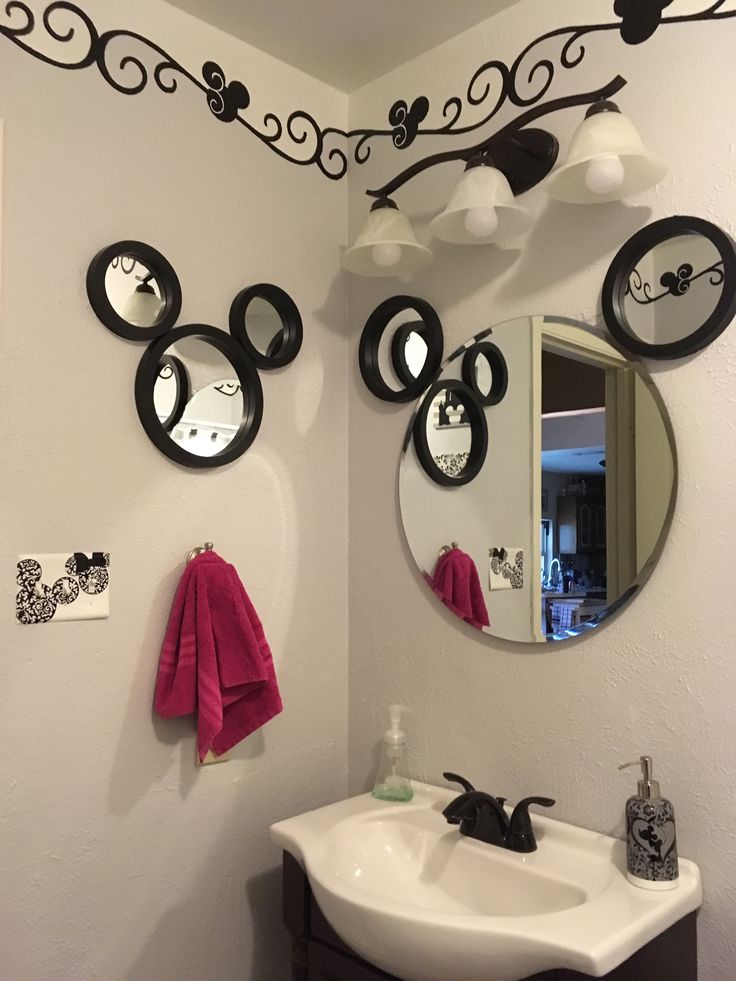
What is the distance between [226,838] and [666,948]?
868 millimetres

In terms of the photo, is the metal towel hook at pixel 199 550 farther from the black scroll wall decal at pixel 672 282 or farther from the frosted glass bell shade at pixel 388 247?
the black scroll wall decal at pixel 672 282

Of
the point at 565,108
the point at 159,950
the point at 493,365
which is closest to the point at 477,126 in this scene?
the point at 565,108

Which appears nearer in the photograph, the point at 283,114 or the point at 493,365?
the point at 493,365

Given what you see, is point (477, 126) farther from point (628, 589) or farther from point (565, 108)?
point (628, 589)

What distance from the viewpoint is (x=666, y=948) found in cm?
126

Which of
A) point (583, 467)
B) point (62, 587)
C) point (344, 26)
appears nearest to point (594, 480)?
point (583, 467)

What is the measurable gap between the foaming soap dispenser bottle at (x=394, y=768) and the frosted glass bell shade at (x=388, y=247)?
93cm

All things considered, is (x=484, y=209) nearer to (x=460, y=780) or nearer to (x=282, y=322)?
(x=282, y=322)

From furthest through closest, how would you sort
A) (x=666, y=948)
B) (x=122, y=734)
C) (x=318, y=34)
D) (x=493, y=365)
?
(x=318, y=34)
(x=493, y=365)
(x=122, y=734)
(x=666, y=948)

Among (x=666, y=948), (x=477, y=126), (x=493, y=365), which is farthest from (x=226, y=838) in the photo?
(x=477, y=126)

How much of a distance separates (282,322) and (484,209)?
1.80ft

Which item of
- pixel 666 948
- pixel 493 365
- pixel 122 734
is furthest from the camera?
pixel 493 365

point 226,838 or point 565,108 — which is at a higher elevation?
point 565,108

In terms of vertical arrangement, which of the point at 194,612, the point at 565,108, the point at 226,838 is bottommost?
the point at 226,838
